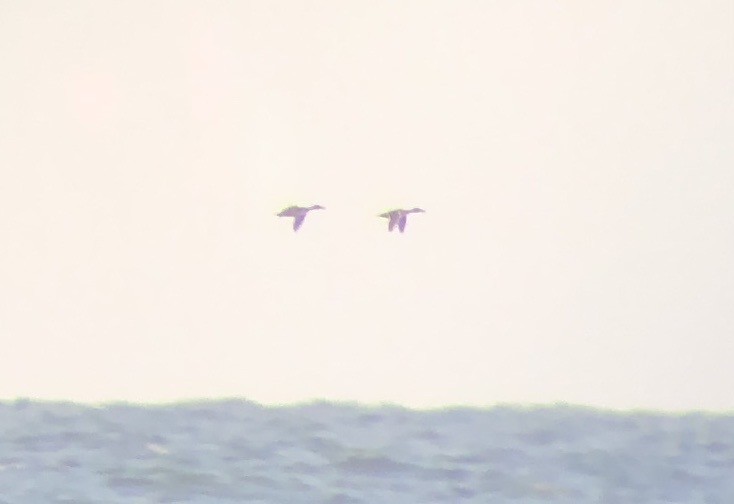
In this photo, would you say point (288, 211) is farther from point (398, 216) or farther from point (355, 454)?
point (355, 454)

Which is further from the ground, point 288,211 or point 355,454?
point 288,211

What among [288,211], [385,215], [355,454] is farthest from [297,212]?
[355,454]

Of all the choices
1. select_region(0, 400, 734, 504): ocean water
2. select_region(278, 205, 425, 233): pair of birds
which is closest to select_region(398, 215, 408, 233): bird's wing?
select_region(278, 205, 425, 233): pair of birds

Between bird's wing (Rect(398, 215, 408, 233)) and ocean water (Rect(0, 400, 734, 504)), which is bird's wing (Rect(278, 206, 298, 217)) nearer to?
bird's wing (Rect(398, 215, 408, 233))

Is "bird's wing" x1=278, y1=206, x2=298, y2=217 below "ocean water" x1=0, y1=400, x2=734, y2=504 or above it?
above

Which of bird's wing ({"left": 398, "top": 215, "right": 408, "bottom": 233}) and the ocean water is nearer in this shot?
the ocean water

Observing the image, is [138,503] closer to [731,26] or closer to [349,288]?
[349,288]
